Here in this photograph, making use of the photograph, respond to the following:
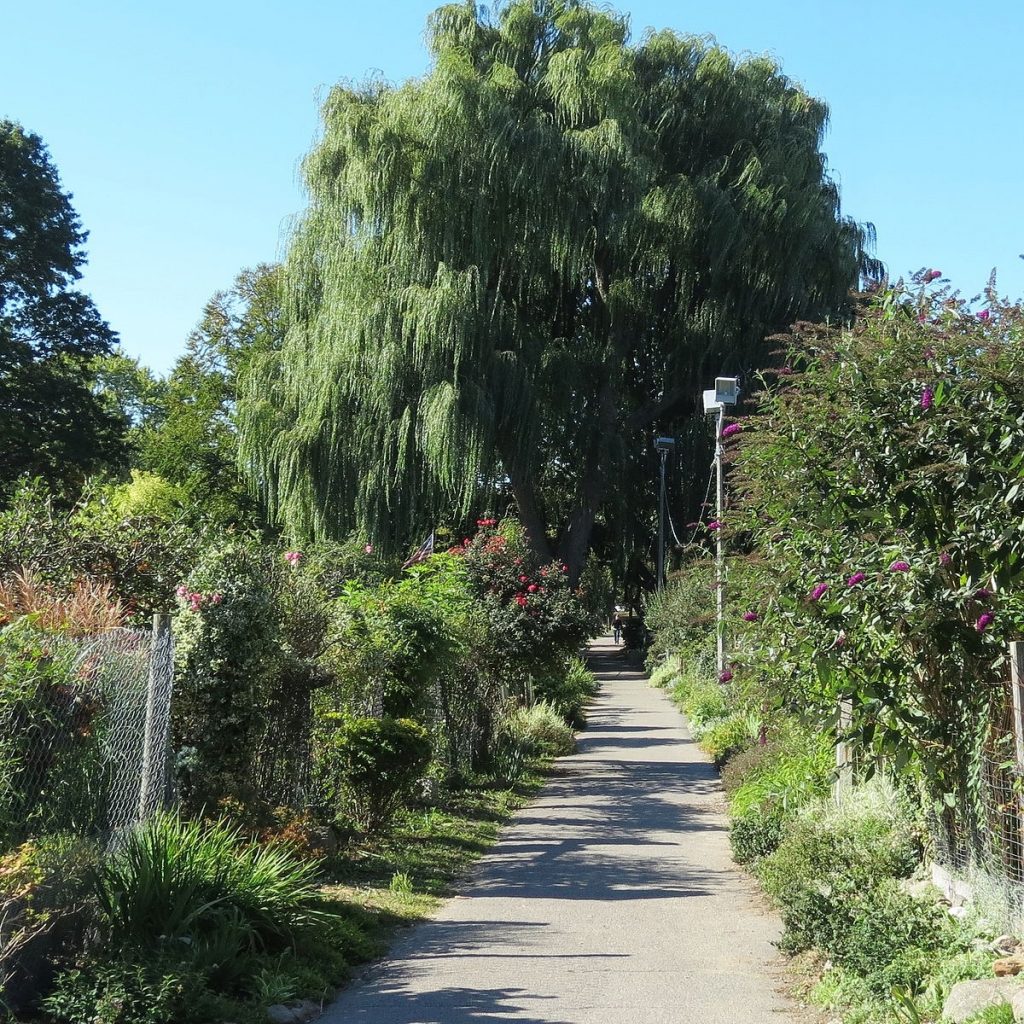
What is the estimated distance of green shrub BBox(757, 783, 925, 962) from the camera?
20.4ft

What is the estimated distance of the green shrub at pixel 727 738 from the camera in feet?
51.7

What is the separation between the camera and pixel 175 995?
17.7 feet

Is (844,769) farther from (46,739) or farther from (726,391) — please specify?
(726,391)

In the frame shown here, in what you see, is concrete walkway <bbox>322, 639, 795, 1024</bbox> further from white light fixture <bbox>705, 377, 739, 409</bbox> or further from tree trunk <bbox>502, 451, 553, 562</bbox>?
tree trunk <bbox>502, 451, 553, 562</bbox>

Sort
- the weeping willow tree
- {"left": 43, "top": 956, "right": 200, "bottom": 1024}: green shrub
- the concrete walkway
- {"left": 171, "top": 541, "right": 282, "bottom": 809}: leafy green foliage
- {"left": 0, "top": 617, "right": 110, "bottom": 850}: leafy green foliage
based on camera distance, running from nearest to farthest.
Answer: {"left": 43, "top": 956, "right": 200, "bottom": 1024}: green shrub → {"left": 0, "top": 617, "right": 110, "bottom": 850}: leafy green foliage → the concrete walkway → {"left": 171, "top": 541, "right": 282, "bottom": 809}: leafy green foliage → the weeping willow tree

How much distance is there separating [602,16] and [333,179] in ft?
25.7

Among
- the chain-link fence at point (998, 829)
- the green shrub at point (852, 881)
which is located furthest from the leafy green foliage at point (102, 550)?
the chain-link fence at point (998, 829)

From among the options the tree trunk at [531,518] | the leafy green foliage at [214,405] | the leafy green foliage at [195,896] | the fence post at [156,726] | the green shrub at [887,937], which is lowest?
the green shrub at [887,937]

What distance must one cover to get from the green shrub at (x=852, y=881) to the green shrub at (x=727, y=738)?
6.13m

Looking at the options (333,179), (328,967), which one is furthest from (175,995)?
(333,179)

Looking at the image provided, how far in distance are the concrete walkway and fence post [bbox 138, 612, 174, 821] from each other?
1.66 m

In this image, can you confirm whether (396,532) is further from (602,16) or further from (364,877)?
(364,877)

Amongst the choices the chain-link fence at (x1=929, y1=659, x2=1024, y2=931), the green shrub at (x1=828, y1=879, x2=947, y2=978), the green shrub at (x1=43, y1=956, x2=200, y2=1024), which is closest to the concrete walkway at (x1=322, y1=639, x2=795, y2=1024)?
the green shrub at (x1=828, y1=879, x2=947, y2=978)

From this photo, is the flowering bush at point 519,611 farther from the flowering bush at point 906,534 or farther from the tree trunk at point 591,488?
the tree trunk at point 591,488
